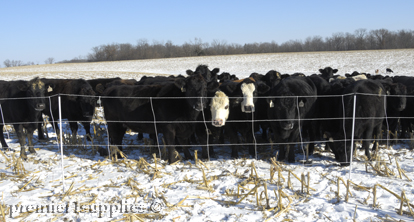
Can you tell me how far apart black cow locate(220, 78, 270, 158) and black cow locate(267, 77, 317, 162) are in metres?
0.41

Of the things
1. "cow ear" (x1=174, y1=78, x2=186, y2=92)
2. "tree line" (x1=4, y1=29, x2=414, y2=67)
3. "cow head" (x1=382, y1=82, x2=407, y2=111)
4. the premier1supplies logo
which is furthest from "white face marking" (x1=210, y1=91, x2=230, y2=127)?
"tree line" (x1=4, y1=29, x2=414, y2=67)

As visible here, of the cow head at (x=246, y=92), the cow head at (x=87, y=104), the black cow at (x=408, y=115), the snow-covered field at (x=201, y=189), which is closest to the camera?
the snow-covered field at (x=201, y=189)

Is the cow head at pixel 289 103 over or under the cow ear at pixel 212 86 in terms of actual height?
under

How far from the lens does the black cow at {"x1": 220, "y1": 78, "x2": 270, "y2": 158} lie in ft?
23.1

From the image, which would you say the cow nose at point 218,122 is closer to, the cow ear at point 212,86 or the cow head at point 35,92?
the cow ear at point 212,86

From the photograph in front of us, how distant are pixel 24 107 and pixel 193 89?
4.37m

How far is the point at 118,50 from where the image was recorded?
7288 cm

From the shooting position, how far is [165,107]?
22.0 ft

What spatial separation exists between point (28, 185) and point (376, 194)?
5824 millimetres

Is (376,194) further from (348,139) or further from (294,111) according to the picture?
(294,111)

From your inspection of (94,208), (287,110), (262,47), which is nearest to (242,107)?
(287,110)

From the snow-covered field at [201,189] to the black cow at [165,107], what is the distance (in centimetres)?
71

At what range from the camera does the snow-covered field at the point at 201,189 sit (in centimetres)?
427

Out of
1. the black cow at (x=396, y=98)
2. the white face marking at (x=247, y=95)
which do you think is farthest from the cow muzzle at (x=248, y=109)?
the black cow at (x=396, y=98)
